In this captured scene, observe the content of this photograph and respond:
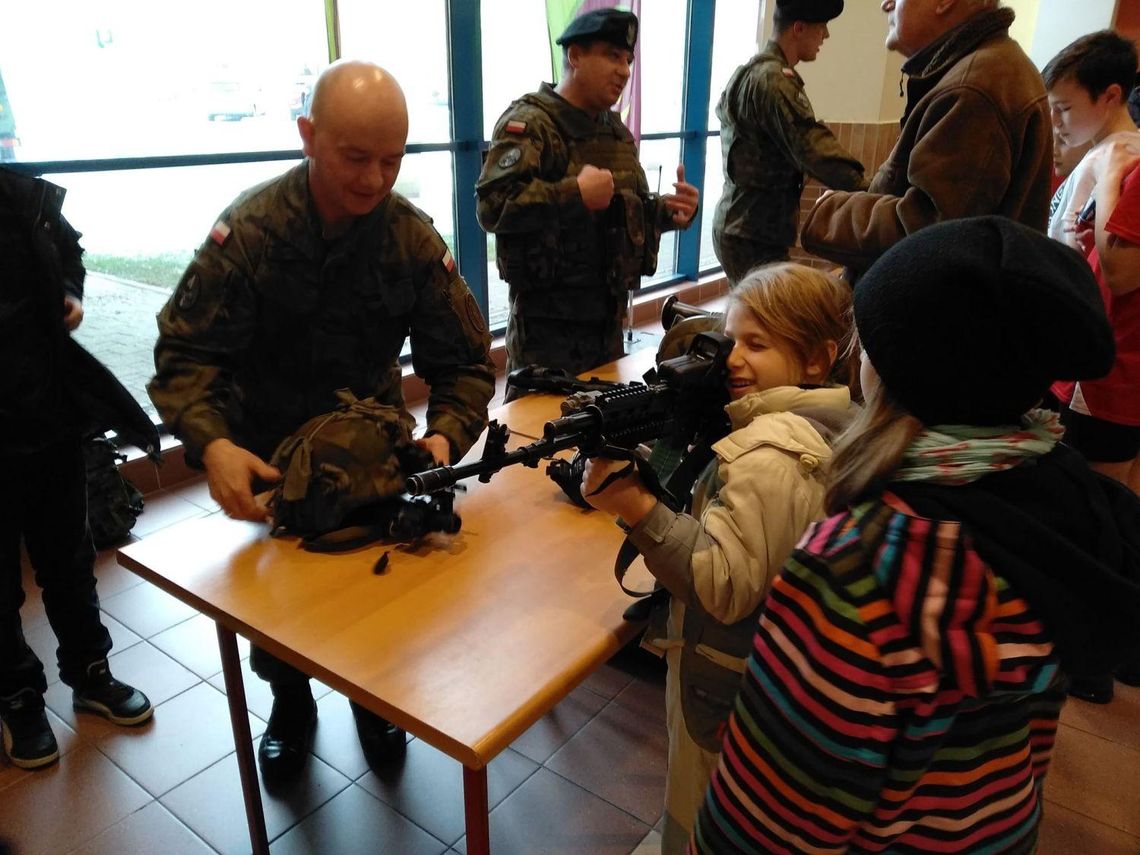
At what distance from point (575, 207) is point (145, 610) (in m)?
1.77

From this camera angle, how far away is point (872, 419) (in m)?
0.79

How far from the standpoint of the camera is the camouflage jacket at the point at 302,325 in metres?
1.45

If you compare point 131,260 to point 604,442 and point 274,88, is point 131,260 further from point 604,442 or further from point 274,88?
point 604,442

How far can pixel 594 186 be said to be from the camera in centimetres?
224

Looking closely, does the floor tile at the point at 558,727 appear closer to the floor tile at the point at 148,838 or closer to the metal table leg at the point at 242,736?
the metal table leg at the point at 242,736

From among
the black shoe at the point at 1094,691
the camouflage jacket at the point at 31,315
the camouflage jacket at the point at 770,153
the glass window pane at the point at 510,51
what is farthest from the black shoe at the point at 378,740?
the glass window pane at the point at 510,51

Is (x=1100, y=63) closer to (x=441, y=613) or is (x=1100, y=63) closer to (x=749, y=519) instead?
(x=749, y=519)

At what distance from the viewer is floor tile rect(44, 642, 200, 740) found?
2.04m

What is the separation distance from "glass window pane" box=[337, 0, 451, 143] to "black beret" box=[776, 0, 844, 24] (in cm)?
170

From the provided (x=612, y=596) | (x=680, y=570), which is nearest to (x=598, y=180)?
(x=612, y=596)

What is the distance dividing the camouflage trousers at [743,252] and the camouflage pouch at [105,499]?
2.51 m

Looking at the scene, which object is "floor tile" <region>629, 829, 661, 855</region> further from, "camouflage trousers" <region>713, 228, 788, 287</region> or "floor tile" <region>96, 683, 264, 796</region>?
"camouflage trousers" <region>713, 228, 788, 287</region>

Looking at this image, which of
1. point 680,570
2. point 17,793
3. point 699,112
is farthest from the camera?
point 699,112

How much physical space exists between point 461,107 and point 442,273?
298 centimetres
